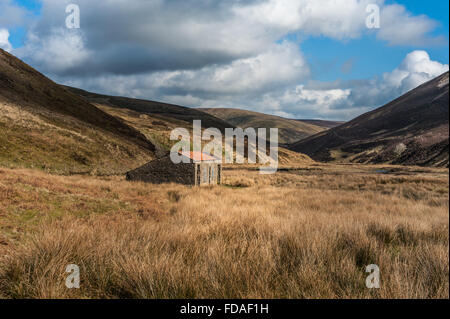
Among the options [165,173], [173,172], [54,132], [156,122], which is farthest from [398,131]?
[54,132]

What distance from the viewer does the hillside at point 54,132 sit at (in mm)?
32969

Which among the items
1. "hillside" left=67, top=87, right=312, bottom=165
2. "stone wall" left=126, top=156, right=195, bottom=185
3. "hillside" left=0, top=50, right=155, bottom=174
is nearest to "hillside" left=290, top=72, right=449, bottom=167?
"stone wall" left=126, top=156, right=195, bottom=185

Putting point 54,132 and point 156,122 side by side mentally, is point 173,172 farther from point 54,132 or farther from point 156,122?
point 156,122

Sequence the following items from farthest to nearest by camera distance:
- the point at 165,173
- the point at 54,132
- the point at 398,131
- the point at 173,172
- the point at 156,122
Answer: the point at 156,122, the point at 398,131, the point at 54,132, the point at 165,173, the point at 173,172

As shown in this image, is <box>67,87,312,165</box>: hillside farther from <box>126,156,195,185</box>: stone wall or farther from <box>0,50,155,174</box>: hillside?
<box>126,156,195,185</box>: stone wall

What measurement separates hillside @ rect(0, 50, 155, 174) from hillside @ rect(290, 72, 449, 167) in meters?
33.6

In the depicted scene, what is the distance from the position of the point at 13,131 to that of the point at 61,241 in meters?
40.3

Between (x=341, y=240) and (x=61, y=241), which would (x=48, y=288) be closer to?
(x=61, y=241)

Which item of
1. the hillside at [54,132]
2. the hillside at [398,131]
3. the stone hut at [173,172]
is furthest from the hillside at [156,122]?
the stone hut at [173,172]

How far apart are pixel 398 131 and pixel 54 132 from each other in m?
103

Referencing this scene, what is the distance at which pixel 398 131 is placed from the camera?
3693 inches

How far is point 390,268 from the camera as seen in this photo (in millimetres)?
3594

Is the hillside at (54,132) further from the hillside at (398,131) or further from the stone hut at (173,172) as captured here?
the hillside at (398,131)

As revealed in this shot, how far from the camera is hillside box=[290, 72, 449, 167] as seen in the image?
28.7ft
